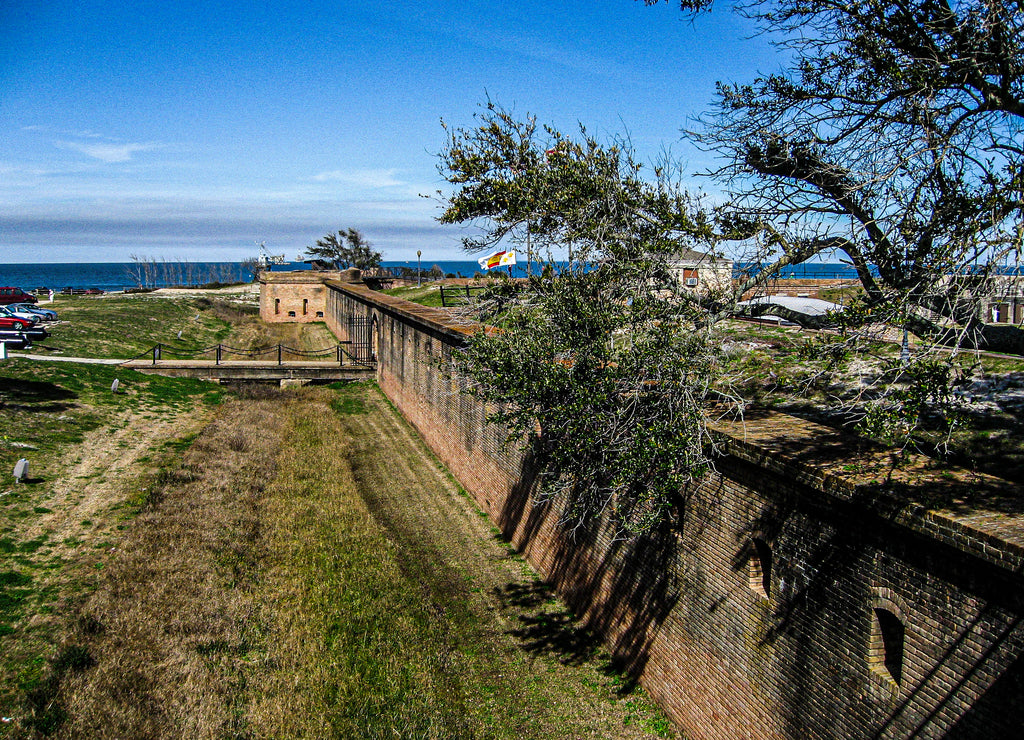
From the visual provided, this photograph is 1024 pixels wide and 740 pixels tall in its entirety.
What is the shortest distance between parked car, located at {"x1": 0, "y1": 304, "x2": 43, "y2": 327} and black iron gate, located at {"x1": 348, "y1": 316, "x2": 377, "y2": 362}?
43.8 ft

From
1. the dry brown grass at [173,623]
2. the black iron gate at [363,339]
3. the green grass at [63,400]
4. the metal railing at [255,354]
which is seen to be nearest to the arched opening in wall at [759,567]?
the dry brown grass at [173,623]

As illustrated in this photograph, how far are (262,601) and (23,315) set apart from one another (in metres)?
28.2

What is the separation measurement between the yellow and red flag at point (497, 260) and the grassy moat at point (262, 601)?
201 inches

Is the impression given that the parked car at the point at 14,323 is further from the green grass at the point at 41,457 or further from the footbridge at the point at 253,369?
the green grass at the point at 41,457

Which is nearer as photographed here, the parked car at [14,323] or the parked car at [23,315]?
the parked car at [14,323]

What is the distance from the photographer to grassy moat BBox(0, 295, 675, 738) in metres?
7.41

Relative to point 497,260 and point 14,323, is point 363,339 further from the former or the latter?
point 497,260

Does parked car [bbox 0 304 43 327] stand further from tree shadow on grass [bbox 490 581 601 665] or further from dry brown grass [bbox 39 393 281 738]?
tree shadow on grass [bbox 490 581 601 665]

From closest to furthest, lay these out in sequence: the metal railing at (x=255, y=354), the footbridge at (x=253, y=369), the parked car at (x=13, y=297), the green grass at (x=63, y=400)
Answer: the green grass at (x=63, y=400), the footbridge at (x=253, y=369), the metal railing at (x=255, y=354), the parked car at (x=13, y=297)

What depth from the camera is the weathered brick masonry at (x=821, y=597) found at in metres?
4.33


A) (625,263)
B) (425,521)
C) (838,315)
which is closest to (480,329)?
(625,263)

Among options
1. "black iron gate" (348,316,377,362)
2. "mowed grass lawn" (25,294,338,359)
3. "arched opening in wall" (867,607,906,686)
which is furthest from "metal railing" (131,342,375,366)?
"arched opening in wall" (867,607,906,686)

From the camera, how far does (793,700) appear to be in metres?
5.83

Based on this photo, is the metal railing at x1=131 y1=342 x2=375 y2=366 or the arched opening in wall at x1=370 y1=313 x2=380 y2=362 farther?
the metal railing at x1=131 y1=342 x2=375 y2=366
